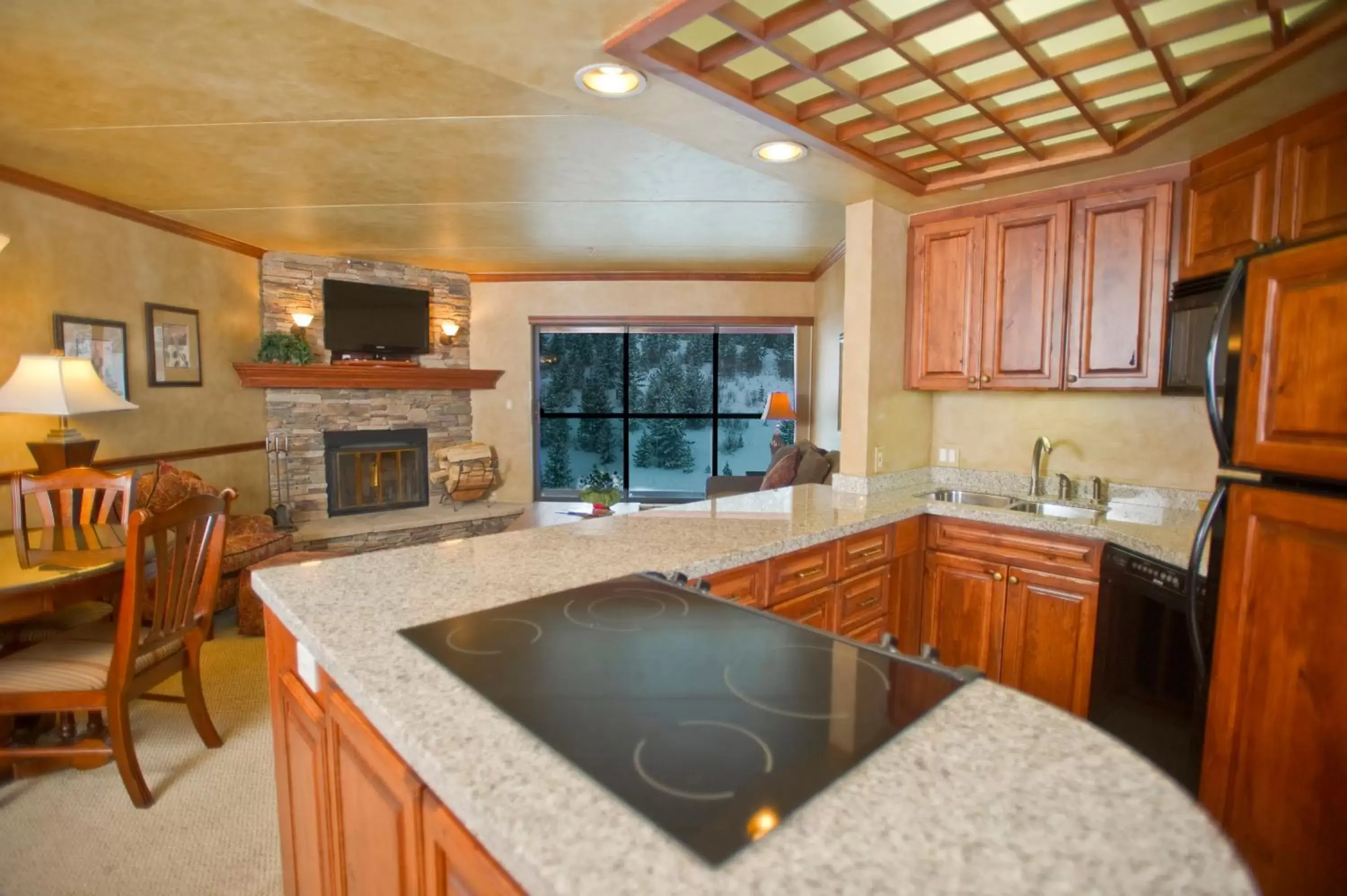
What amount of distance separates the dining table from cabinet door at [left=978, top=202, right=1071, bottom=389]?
137 inches

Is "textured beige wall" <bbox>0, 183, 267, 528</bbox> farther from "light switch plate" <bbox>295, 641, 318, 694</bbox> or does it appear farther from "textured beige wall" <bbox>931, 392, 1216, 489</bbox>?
"textured beige wall" <bbox>931, 392, 1216, 489</bbox>

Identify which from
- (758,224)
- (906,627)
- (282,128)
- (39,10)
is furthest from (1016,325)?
(39,10)

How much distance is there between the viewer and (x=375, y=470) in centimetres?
602

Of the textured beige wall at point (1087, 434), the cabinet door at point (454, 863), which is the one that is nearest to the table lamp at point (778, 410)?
the textured beige wall at point (1087, 434)

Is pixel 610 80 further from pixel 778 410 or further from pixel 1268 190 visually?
pixel 778 410

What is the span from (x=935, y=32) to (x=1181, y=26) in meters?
0.58

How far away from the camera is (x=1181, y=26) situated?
1.62 m

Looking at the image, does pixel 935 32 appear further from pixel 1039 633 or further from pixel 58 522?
pixel 58 522

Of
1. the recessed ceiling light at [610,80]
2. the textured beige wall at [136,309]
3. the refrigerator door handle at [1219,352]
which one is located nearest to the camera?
the refrigerator door handle at [1219,352]

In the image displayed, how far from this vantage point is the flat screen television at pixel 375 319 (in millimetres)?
5723

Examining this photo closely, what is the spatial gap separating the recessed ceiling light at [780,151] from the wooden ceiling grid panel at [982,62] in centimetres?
9

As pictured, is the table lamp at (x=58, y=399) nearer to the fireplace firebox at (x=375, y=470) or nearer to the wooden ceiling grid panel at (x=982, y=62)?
the fireplace firebox at (x=375, y=470)

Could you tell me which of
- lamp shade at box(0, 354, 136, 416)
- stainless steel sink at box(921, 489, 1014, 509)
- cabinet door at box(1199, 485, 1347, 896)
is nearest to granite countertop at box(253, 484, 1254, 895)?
cabinet door at box(1199, 485, 1347, 896)

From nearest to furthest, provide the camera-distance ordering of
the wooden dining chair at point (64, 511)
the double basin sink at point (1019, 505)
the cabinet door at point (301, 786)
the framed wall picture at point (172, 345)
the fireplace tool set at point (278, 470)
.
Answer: the cabinet door at point (301, 786) → the wooden dining chair at point (64, 511) → the double basin sink at point (1019, 505) → the framed wall picture at point (172, 345) → the fireplace tool set at point (278, 470)
